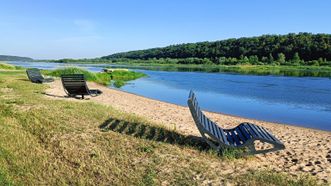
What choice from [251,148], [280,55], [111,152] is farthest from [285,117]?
[280,55]

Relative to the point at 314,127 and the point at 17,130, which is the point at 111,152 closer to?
the point at 17,130

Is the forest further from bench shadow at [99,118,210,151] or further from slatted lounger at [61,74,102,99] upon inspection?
bench shadow at [99,118,210,151]

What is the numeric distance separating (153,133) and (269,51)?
423 feet

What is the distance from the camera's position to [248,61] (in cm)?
12406

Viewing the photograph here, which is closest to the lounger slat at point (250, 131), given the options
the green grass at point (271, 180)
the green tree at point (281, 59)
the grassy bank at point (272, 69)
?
the green grass at point (271, 180)

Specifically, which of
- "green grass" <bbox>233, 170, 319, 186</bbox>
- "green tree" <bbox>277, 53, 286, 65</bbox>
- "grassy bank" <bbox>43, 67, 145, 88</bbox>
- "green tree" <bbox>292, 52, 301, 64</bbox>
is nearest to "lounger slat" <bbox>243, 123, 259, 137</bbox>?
"green grass" <bbox>233, 170, 319, 186</bbox>

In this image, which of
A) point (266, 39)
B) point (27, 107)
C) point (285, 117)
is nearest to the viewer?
point (27, 107)

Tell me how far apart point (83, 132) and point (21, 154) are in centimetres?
180

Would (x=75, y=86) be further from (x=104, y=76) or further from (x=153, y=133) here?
(x=104, y=76)

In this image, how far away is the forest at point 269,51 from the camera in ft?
380

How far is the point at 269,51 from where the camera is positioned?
131m

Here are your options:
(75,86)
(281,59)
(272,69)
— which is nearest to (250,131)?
(75,86)

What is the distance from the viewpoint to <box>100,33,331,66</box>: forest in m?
116

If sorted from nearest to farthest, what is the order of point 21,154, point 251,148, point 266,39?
point 21,154 → point 251,148 → point 266,39
